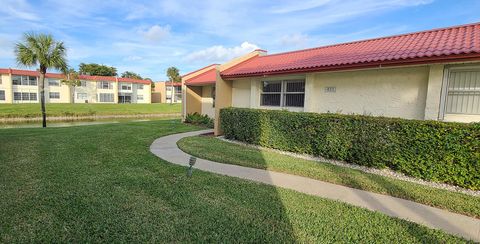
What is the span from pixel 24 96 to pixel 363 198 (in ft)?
187

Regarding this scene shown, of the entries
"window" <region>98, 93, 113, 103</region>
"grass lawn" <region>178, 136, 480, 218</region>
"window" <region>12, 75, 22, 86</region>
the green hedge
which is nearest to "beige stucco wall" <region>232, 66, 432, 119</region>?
the green hedge

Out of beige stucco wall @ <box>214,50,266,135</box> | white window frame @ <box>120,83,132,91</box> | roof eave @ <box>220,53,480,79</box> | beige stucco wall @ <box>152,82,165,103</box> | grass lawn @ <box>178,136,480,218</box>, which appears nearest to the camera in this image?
grass lawn @ <box>178,136,480,218</box>

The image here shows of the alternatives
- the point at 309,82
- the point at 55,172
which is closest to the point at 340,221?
the point at 55,172

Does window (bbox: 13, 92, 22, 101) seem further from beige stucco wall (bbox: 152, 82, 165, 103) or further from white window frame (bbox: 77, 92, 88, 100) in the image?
beige stucco wall (bbox: 152, 82, 165, 103)

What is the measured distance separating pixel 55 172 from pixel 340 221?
5856mm

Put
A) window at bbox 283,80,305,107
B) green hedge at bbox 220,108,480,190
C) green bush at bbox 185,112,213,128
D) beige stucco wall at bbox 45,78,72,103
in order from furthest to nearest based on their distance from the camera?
beige stucco wall at bbox 45,78,72,103 < green bush at bbox 185,112,213,128 < window at bbox 283,80,305,107 < green hedge at bbox 220,108,480,190

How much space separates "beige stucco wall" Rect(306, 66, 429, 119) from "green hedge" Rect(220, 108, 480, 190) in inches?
49.6

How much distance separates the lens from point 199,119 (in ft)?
55.7

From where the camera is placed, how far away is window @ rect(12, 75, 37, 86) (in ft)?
142

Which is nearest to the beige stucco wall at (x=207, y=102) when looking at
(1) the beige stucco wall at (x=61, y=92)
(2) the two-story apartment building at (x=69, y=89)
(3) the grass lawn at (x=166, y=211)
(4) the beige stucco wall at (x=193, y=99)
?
(4) the beige stucco wall at (x=193, y=99)

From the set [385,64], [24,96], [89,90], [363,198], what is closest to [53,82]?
[24,96]

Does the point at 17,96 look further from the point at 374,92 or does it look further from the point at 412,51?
the point at 412,51

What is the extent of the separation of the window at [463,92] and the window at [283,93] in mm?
4566

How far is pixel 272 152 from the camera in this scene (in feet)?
28.7
